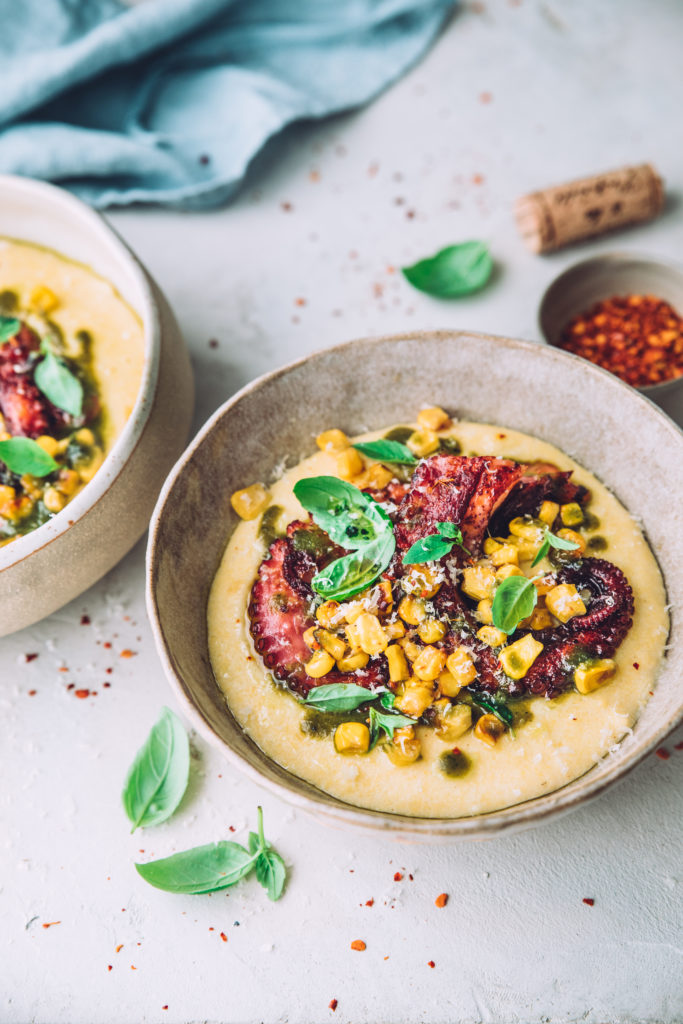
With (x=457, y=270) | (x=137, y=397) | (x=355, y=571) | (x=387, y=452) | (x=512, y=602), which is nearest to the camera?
(x=512, y=602)

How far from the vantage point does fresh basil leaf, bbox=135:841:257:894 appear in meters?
2.38

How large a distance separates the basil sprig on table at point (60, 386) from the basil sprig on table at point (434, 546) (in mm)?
1291

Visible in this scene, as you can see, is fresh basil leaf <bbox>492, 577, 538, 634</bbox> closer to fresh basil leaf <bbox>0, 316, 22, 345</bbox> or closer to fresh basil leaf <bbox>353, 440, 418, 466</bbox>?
fresh basil leaf <bbox>353, 440, 418, 466</bbox>

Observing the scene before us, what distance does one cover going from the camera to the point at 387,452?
255cm

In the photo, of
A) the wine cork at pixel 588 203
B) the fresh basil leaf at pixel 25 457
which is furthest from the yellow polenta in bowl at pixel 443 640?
the wine cork at pixel 588 203

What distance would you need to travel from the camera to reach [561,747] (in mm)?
2193

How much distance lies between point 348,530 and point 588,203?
1979 millimetres

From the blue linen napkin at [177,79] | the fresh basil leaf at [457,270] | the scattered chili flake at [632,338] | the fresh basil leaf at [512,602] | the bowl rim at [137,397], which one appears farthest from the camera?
the blue linen napkin at [177,79]

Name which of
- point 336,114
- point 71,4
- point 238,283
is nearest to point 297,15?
point 336,114

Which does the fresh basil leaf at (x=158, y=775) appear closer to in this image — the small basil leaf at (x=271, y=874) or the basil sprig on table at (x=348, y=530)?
the small basil leaf at (x=271, y=874)

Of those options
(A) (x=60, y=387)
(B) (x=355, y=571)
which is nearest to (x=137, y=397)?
(A) (x=60, y=387)

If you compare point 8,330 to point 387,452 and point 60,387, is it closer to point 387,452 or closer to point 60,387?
point 60,387

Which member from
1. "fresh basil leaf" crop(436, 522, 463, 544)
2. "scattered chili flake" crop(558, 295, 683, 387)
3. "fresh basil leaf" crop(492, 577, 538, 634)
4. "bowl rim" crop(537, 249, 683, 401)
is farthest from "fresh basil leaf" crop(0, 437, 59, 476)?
"scattered chili flake" crop(558, 295, 683, 387)

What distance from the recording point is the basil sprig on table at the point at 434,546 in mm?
2189
